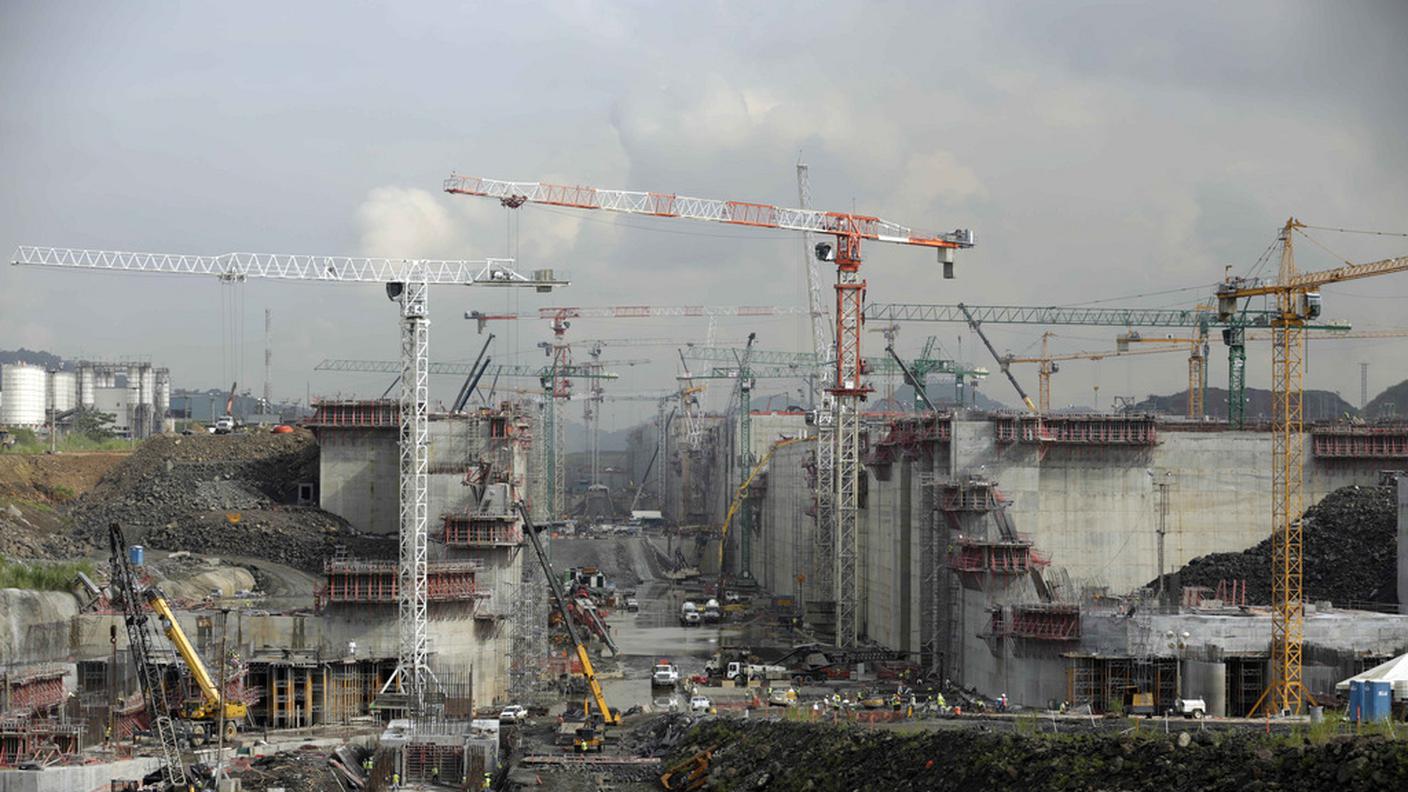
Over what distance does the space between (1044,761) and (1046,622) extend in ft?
103

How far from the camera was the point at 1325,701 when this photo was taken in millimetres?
76500

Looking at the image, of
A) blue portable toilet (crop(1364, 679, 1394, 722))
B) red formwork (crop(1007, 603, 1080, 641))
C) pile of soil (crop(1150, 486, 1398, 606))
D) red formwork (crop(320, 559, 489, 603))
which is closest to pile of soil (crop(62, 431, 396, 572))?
red formwork (crop(320, 559, 489, 603))

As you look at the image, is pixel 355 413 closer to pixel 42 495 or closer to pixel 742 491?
pixel 42 495

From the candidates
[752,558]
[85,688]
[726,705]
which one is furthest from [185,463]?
[752,558]

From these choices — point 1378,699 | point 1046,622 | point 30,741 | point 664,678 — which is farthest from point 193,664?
point 1378,699

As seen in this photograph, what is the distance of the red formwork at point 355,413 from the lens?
108 metres

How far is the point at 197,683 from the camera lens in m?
82.0

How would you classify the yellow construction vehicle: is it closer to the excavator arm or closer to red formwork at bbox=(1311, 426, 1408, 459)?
the excavator arm

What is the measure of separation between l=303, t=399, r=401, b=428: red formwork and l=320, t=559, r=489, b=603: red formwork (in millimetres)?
19259

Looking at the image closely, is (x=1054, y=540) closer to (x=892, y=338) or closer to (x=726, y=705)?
(x=726, y=705)

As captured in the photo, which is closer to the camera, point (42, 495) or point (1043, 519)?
point (1043, 519)

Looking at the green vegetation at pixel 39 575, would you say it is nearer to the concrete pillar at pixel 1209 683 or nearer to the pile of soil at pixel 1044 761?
the pile of soil at pixel 1044 761

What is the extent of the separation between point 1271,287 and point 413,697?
4524 centimetres

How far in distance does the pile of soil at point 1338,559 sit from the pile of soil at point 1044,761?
121ft
